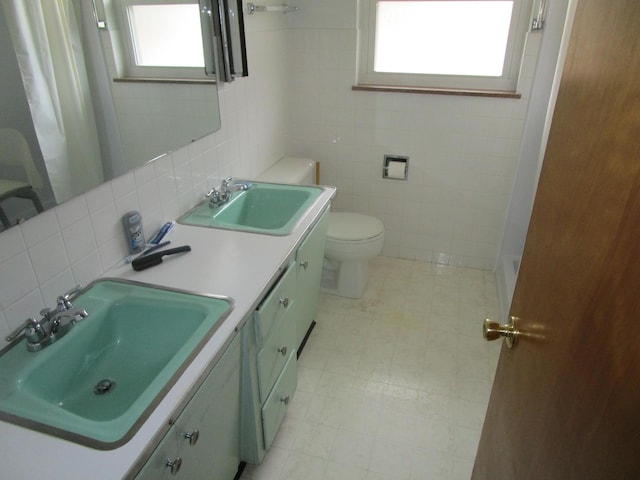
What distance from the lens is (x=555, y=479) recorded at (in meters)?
0.69

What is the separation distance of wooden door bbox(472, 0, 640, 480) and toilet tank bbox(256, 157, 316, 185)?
5.44 feet

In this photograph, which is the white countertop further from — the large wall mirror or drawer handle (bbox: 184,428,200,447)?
the large wall mirror

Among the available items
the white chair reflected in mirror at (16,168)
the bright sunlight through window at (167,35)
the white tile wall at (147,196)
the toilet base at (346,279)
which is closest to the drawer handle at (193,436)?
the white tile wall at (147,196)

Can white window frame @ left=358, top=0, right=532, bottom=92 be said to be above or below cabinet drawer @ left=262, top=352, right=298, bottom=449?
above

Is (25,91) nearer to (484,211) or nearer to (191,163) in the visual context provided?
(191,163)

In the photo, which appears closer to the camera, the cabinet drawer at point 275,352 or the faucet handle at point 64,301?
the faucet handle at point 64,301

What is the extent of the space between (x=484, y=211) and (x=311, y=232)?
4.89 feet

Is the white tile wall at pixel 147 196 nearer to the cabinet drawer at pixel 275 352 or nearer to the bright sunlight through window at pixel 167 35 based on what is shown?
the bright sunlight through window at pixel 167 35

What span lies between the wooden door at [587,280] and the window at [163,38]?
4.39 feet

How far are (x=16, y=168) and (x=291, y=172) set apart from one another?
161 cm

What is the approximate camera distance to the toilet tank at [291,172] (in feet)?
8.04

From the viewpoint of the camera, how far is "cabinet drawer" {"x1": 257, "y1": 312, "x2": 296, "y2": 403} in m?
1.44

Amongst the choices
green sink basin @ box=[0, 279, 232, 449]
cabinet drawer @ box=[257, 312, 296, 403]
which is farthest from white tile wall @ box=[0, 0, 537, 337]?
cabinet drawer @ box=[257, 312, 296, 403]

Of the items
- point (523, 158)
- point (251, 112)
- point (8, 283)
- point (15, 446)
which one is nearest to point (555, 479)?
point (15, 446)
